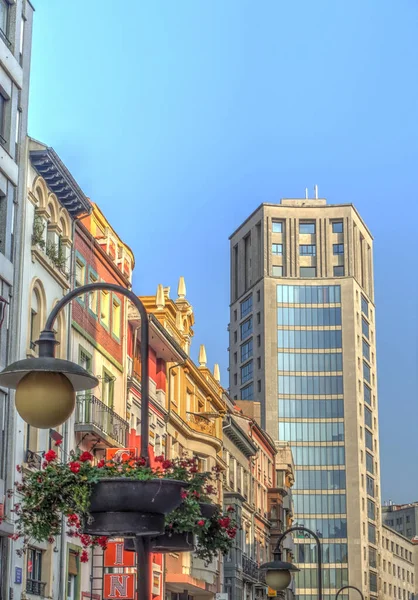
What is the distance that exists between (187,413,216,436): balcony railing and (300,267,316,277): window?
9769 centimetres

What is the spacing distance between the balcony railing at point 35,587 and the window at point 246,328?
123658 millimetres

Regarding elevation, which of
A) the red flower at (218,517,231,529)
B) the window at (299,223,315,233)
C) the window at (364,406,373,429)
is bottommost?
the red flower at (218,517,231,529)

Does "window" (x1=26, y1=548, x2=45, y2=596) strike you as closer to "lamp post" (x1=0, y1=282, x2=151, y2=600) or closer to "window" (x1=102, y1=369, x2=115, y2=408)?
"window" (x1=102, y1=369, x2=115, y2=408)

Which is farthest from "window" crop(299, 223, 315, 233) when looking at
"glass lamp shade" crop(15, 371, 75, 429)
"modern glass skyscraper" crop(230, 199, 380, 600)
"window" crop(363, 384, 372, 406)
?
"glass lamp shade" crop(15, 371, 75, 429)

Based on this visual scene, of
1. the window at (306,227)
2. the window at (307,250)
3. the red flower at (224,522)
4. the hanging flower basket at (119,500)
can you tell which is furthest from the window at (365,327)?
the hanging flower basket at (119,500)

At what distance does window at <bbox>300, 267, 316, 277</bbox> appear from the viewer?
15650 cm

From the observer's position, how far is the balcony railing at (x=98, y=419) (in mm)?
36562

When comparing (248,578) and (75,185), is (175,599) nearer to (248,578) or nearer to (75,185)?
(248,578)

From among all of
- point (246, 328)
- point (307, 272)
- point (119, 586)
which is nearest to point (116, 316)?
point (119, 586)

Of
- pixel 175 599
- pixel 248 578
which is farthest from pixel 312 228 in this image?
pixel 175 599

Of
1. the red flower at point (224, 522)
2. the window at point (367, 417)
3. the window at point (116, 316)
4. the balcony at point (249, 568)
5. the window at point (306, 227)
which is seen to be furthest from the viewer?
the window at point (306, 227)

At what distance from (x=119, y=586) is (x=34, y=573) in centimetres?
485

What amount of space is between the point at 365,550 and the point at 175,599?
96019 millimetres

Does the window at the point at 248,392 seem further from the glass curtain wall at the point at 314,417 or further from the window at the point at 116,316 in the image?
the window at the point at 116,316
